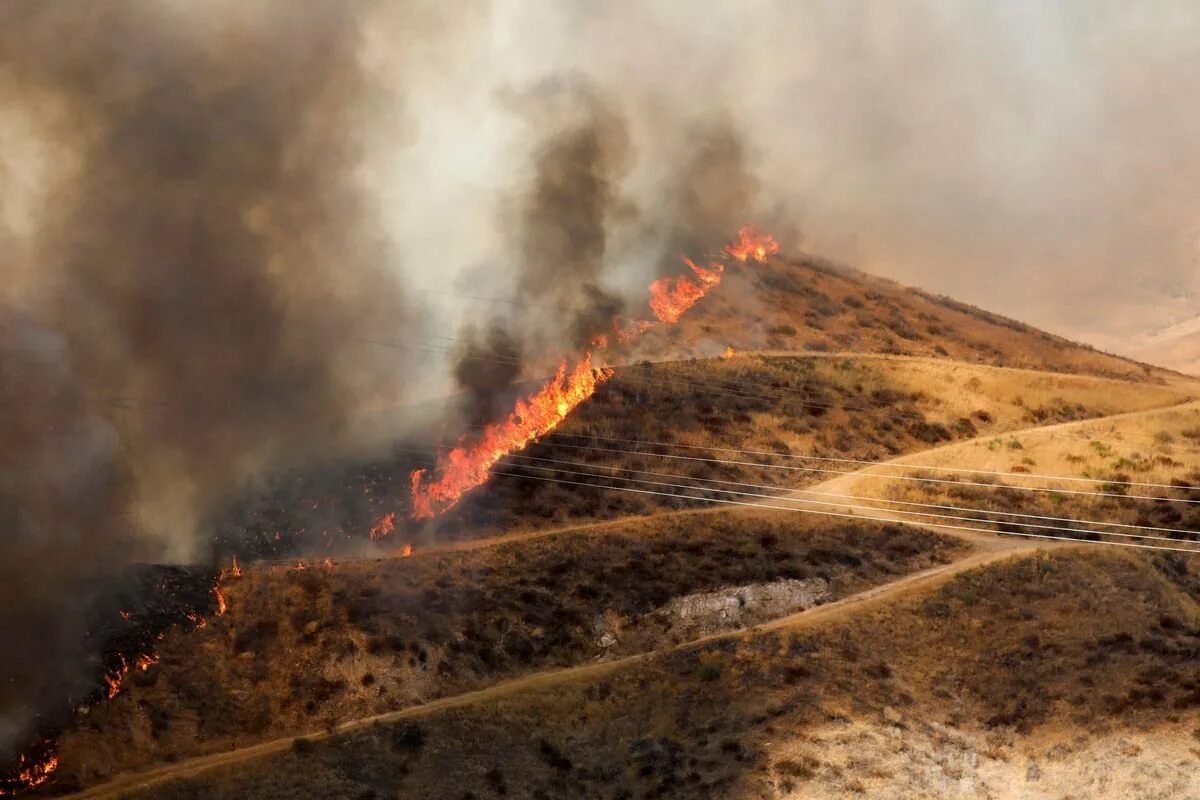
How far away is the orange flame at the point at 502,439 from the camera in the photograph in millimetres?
51844

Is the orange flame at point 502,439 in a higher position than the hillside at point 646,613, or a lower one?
higher

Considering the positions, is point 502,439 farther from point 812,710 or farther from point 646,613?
point 812,710

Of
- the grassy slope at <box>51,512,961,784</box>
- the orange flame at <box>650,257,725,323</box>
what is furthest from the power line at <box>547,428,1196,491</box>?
the orange flame at <box>650,257,725,323</box>

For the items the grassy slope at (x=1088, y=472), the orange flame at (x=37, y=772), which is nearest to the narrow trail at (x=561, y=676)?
the orange flame at (x=37, y=772)

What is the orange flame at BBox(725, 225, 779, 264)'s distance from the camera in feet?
338

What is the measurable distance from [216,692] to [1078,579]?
112 feet

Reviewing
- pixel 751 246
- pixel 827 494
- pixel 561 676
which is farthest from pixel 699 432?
pixel 751 246

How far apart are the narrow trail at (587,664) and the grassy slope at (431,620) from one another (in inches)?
24.0

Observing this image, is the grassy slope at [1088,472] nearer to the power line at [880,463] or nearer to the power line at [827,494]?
the power line at [880,463]

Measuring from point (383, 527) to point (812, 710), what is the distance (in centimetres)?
2215

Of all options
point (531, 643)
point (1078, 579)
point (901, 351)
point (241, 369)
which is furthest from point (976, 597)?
point (901, 351)

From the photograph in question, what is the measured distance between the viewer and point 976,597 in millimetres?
42125

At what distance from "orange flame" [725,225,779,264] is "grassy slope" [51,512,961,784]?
55.5m

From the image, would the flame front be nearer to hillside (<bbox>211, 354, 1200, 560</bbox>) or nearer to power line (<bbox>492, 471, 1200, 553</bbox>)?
hillside (<bbox>211, 354, 1200, 560</bbox>)
